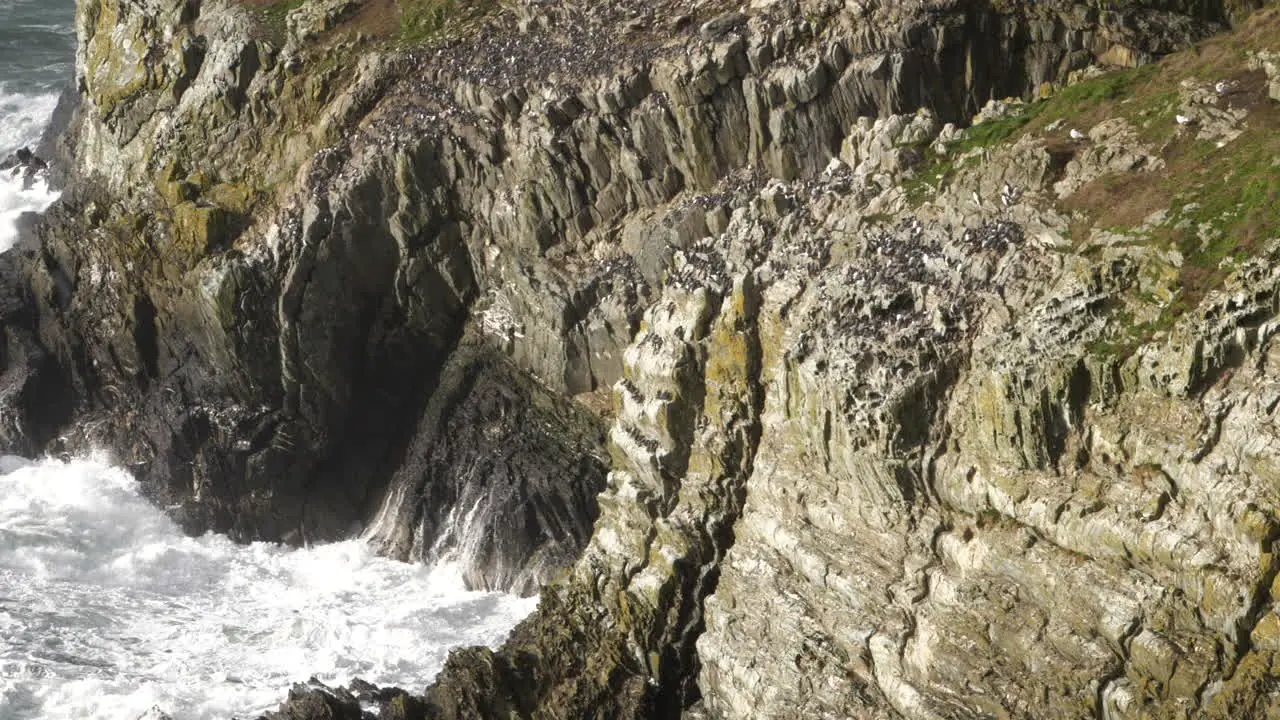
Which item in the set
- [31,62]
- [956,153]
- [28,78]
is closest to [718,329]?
[956,153]

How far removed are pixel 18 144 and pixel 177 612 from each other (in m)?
29.5

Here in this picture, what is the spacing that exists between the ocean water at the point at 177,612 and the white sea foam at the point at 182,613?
4 centimetres

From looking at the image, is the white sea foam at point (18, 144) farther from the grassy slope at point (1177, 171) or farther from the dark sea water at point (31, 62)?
the grassy slope at point (1177, 171)

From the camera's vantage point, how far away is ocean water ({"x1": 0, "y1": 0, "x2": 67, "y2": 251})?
52250 mm

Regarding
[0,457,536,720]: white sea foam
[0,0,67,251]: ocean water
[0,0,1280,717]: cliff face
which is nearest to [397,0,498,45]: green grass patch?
[0,0,1280,717]: cliff face

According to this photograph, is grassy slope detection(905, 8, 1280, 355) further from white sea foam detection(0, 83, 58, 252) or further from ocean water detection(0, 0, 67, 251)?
ocean water detection(0, 0, 67, 251)

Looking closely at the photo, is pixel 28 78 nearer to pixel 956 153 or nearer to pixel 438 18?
pixel 438 18

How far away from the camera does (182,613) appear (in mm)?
35344

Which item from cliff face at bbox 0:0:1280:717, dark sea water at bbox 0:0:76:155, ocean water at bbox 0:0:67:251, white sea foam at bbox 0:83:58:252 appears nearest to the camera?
cliff face at bbox 0:0:1280:717

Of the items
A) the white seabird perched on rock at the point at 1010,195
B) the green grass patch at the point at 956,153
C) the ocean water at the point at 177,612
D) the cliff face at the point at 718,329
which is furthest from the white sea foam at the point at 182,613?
the white seabird perched on rock at the point at 1010,195

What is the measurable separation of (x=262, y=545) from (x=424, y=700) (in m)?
10.7

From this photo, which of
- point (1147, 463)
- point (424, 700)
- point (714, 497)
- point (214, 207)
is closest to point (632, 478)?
point (714, 497)

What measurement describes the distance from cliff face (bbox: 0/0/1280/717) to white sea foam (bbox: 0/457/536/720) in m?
1.04

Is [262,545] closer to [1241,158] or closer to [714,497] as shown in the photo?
[714,497]
